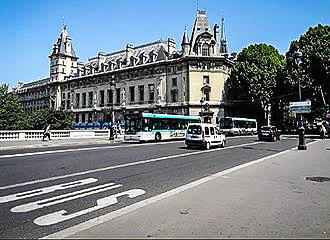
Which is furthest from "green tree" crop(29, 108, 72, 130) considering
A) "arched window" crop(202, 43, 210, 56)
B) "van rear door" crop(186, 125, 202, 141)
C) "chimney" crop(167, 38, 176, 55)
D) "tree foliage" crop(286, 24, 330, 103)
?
"tree foliage" crop(286, 24, 330, 103)

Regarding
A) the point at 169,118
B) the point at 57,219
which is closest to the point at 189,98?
the point at 169,118

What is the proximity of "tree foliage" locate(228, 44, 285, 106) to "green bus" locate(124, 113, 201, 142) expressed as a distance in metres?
28.2

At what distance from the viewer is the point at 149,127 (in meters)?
30.3

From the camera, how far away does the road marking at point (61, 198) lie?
6102mm

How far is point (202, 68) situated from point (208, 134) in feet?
141

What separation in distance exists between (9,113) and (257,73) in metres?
44.4

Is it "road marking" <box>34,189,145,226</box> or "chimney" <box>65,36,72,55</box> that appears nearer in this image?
"road marking" <box>34,189,145,226</box>

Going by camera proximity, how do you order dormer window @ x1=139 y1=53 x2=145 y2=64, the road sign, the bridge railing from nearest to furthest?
the road sign
the bridge railing
dormer window @ x1=139 y1=53 x2=145 y2=64

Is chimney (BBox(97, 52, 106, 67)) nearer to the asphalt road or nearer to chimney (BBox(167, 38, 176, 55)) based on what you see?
chimney (BBox(167, 38, 176, 55))

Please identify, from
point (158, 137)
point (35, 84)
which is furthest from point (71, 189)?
point (35, 84)

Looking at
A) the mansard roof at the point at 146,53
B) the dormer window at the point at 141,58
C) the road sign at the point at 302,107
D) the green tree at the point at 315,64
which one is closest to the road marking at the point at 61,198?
the road sign at the point at 302,107

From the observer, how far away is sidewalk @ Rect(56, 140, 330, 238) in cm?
474

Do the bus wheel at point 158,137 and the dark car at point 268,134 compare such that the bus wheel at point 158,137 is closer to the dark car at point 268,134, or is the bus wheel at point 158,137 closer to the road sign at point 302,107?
the dark car at point 268,134

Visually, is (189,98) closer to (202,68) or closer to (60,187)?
(202,68)
